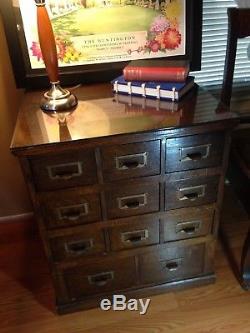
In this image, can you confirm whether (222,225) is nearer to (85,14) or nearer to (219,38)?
(219,38)

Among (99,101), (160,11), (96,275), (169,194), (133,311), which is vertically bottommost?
(133,311)

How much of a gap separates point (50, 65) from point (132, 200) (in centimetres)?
52

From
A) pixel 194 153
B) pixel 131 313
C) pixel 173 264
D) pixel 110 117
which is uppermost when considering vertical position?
pixel 110 117

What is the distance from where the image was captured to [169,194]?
3.84 feet

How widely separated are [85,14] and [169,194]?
75 centimetres

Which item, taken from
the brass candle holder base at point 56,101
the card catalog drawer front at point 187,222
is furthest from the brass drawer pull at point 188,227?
the brass candle holder base at point 56,101

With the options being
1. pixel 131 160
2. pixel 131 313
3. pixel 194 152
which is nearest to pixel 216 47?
pixel 194 152

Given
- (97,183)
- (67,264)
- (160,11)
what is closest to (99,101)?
(97,183)

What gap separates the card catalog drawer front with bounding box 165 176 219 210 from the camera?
1158mm

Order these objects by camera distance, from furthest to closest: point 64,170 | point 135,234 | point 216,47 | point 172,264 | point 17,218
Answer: point 17,218
point 216,47
point 172,264
point 135,234
point 64,170

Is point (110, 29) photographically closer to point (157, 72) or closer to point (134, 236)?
point (157, 72)

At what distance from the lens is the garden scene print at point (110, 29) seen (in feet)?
4.14

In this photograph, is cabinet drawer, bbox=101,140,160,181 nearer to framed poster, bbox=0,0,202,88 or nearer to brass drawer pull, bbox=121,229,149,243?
brass drawer pull, bbox=121,229,149,243

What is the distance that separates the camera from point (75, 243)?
1.21m
